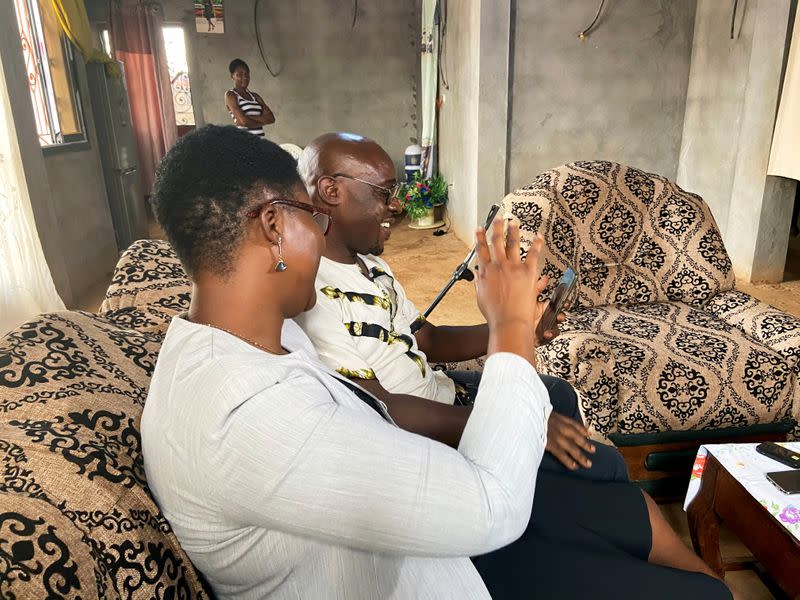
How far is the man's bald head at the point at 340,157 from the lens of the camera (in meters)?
1.17

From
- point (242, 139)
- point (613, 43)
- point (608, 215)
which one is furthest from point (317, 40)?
point (242, 139)

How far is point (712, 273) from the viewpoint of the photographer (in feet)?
7.32

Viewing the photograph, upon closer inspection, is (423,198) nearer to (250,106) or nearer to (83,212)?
(250,106)

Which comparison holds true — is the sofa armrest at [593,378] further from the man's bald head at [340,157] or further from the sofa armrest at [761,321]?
the man's bald head at [340,157]

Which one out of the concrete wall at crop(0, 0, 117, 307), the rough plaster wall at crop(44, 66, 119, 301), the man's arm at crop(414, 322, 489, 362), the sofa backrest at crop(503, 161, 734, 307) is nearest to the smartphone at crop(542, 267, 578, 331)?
the man's arm at crop(414, 322, 489, 362)

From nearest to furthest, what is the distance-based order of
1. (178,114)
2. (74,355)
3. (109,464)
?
(109,464) < (74,355) < (178,114)

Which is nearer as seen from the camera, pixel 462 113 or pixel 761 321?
pixel 761 321

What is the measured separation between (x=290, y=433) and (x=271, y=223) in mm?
271

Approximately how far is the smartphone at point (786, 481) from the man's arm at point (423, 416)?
736mm

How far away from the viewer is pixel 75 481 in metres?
0.63

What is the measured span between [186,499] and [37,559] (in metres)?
0.15

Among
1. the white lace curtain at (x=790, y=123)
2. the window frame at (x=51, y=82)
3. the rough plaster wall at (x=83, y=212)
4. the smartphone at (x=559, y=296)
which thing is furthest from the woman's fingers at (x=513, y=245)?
the window frame at (x=51, y=82)

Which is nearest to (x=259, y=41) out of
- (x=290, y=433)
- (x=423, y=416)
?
(x=423, y=416)

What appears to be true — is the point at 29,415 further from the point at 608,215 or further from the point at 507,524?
the point at 608,215
